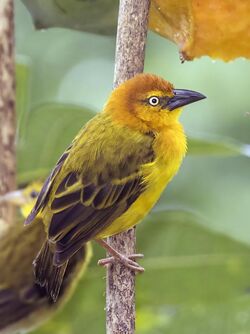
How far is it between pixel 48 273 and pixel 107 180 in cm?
28

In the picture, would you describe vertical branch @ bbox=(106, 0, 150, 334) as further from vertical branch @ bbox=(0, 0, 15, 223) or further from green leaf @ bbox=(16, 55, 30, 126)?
green leaf @ bbox=(16, 55, 30, 126)

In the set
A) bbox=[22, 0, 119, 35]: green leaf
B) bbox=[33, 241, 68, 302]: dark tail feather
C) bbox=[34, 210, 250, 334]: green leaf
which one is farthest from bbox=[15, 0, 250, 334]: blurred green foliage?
bbox=[22, 0, 119, 35]: green leaf

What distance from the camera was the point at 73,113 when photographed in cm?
237

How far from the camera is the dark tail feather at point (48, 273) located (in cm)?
219

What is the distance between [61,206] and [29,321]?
0.97 feet

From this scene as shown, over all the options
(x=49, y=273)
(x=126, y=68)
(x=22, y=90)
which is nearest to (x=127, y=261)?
(x=49, y=273)

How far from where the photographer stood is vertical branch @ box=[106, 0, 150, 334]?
6.23 feet

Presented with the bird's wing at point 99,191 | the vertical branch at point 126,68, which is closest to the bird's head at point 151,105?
the bird's wing at point 99,191

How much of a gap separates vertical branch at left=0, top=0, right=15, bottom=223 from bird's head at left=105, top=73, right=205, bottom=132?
31 centimetres

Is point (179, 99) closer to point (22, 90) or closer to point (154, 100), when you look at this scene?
point (154, 100)

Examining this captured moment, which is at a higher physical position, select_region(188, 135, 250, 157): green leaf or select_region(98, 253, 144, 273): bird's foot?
select_region(188, 135, 250, 157): green leaf

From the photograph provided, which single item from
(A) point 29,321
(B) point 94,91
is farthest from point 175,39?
(B) point 94,91

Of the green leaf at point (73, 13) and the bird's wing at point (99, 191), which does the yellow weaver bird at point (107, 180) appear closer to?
the bird's wing at point (99, 191)

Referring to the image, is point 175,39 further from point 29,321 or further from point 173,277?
point 29,321
